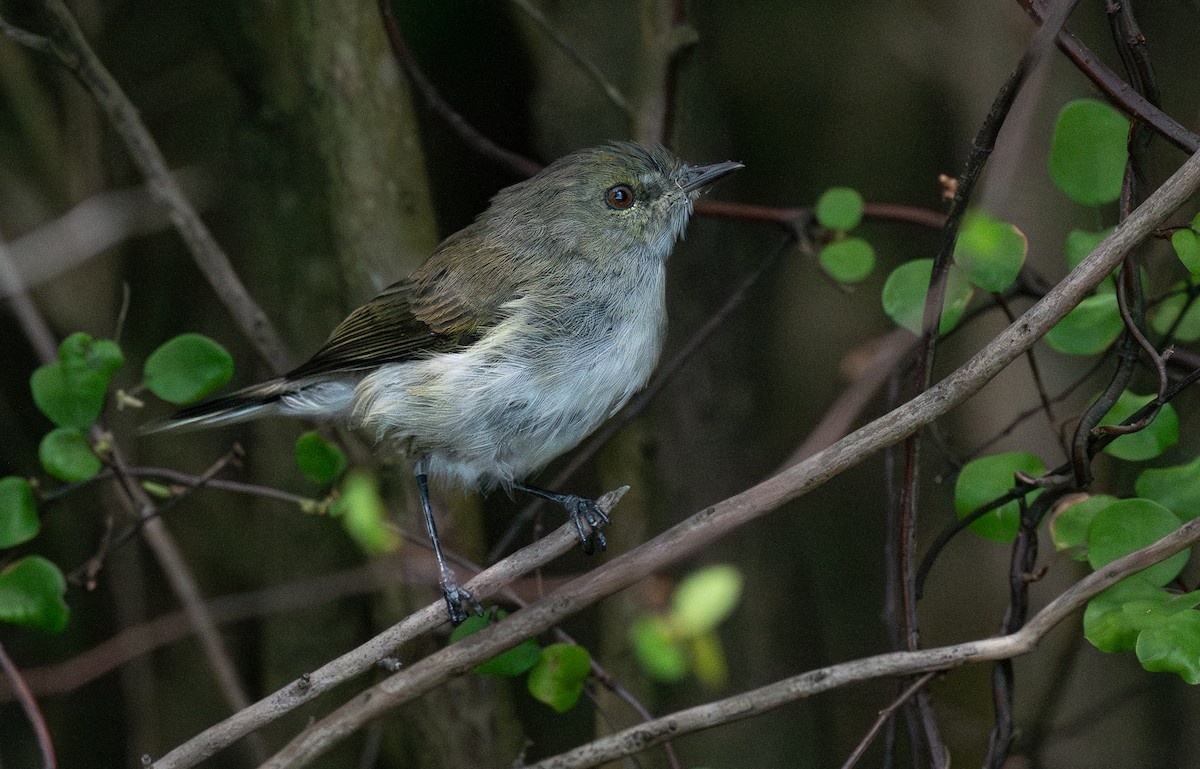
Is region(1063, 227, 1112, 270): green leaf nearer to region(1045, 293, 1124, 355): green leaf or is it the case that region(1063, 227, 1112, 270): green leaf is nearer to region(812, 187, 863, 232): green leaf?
region(1045, 293, 1124, 355): green leaf

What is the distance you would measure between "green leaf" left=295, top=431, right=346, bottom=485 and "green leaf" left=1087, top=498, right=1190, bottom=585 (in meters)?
1.54

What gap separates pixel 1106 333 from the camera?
2123 mm

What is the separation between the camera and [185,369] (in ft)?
7.95

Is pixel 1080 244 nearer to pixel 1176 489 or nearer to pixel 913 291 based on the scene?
pixel 913 291

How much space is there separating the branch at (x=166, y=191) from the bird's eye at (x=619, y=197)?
38.8 inches

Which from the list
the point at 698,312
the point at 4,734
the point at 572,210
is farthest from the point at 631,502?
the point at 4,734

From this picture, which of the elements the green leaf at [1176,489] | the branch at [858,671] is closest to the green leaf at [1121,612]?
the branch at [858,671]

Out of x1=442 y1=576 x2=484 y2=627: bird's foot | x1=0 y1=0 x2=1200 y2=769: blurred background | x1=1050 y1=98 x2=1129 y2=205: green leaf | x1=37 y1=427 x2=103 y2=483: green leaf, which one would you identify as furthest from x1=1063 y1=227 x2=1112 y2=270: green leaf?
x1=37 y1=427 x2=103 y2=483: green leaf

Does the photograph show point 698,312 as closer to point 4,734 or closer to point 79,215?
point 79,215

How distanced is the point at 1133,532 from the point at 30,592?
208 cm

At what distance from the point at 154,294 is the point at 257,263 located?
68 cm

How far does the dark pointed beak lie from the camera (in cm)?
288

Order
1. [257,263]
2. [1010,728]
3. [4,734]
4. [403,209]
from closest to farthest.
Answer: [1010,728] → [403,209] → [257,263] → [4,734]

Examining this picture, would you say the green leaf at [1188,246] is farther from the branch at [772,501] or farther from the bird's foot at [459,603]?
the bird's foot at [459,603]
